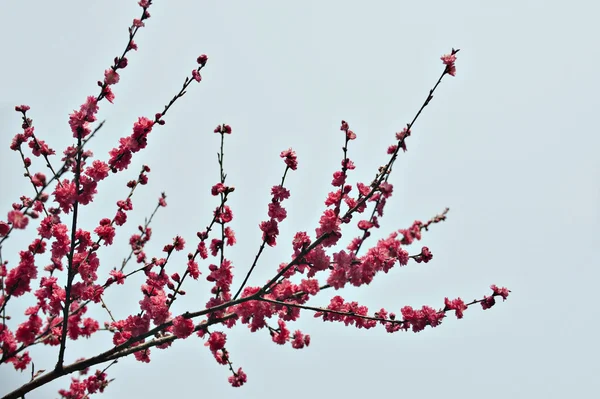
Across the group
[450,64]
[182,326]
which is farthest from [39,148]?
[450,64]

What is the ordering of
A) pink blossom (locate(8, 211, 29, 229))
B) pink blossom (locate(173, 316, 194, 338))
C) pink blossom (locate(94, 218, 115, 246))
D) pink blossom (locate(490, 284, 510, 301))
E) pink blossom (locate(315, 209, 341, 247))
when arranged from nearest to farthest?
pink blossom (locate(8, 211, 29, 229)), pink blossom (locate(315, 209, 341, 247)), pink blossom (locate(173, 316, 194, 338)), pink blossom (locate(490, 284, 510, 301)), pink blossom (locate(94, 218, 115, 246))

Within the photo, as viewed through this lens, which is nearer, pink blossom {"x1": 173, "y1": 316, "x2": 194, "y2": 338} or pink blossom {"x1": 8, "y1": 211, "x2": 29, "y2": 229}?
pink blossom {"x1": 8, "y1": 211, "x2": 29, "y2": 229}

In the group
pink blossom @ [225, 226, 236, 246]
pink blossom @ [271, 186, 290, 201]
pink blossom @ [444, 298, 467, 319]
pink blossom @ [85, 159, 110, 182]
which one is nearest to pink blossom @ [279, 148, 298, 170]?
pink blossom @ [271, 186, 290, 201]

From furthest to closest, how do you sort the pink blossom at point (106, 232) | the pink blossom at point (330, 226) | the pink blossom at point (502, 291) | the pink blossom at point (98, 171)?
the pink blossom at point (106, 232) < the pink blossom at point (502, 291) < the pink blossom at point (98, 171) < the pink blossom at point (330, 226)

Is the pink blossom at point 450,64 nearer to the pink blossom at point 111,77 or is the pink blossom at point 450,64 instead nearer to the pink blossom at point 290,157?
the pink blossom at point 290,157

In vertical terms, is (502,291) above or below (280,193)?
below

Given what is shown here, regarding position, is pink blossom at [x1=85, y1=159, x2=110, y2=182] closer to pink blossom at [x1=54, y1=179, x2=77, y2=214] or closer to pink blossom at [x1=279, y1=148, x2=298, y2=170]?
pink blossom at [x1=54, y1=179, x2=77, y2=214]

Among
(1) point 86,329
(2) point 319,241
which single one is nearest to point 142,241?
(1) point 86,329

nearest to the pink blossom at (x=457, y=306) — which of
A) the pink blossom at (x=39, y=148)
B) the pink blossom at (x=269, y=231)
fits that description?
the pink blossom at (x=269, y=231)

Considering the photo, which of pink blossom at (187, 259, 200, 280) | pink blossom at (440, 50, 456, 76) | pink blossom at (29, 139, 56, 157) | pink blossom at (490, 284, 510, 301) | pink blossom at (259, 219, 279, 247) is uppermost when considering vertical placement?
pink blossom at (29, 139, 56, 157)

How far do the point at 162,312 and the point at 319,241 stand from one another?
6.87ft

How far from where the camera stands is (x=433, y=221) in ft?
14.5

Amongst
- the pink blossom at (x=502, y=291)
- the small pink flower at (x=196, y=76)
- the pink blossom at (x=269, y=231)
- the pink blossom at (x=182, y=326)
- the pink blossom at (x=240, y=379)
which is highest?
the small pink flower at (x=196, y=76)

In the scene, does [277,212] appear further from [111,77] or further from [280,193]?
[111,77]
